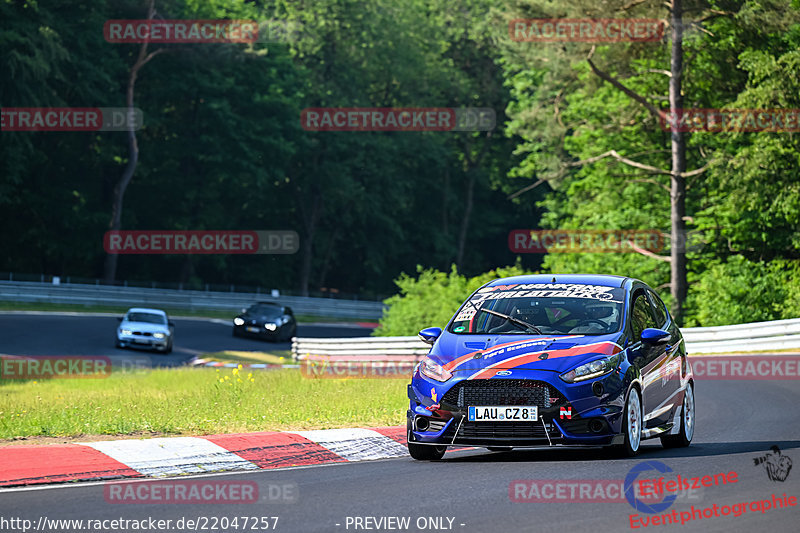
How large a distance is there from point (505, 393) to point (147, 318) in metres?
31.5

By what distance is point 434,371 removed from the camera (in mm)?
10898

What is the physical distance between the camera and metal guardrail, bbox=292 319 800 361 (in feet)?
90.1

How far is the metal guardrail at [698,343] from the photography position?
27453 mm

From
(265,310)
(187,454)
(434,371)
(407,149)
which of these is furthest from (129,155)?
(434,371)

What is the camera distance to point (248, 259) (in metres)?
76.1

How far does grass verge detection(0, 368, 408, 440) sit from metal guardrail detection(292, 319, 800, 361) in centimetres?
955

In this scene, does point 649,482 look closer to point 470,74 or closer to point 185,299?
point 185,299

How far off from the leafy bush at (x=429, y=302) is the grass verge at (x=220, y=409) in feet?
52.8

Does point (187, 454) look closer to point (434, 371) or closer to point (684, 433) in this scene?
point (434, 371)

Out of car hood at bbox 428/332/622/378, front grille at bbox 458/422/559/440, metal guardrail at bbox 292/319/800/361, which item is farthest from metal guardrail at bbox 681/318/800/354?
front grille at bbox 458/422/559/440

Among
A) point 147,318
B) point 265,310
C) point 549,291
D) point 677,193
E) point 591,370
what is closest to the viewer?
point 591,370

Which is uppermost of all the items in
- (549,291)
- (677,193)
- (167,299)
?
(677,193)

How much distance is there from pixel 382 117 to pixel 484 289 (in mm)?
68857

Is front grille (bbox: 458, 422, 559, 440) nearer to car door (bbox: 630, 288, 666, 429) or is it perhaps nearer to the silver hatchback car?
car door (bbox: 630, 288, 666, 429)
